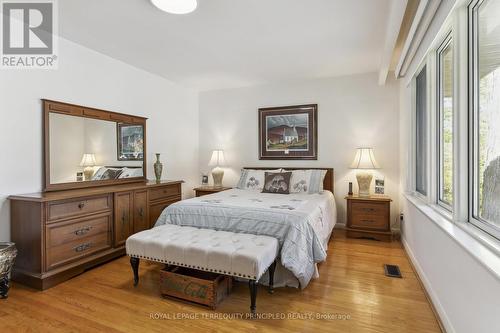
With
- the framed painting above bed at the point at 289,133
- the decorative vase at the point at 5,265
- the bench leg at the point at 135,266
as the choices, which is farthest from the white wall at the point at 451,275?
the decorative vase at the point at 5,265

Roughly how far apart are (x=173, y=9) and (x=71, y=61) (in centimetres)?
157

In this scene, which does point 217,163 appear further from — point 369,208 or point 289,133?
point 369,208

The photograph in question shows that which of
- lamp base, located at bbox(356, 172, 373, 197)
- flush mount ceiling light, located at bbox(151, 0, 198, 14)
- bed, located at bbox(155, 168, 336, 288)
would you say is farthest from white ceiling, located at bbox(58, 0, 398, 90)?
bed, located at bbox(155, 168, 336, 288)

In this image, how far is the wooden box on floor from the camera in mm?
1987

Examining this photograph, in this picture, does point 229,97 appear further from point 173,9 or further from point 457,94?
point 457,94

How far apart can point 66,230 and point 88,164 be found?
0.89m

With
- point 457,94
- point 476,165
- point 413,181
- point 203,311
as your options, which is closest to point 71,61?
point 203,311

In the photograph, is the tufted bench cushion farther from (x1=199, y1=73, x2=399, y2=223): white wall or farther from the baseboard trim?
(x1=199, y1=73, x2=399, y2=223): white wall

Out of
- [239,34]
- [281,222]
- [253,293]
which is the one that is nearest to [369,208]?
[281,222]

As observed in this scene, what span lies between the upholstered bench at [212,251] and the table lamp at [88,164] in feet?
4.24

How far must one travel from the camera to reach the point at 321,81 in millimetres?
4277

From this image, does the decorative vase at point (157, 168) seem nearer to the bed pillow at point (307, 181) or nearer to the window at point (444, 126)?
the bed pillow at point (307, 181)

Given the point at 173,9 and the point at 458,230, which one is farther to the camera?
the point at 173,9

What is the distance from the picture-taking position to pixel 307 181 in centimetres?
384
